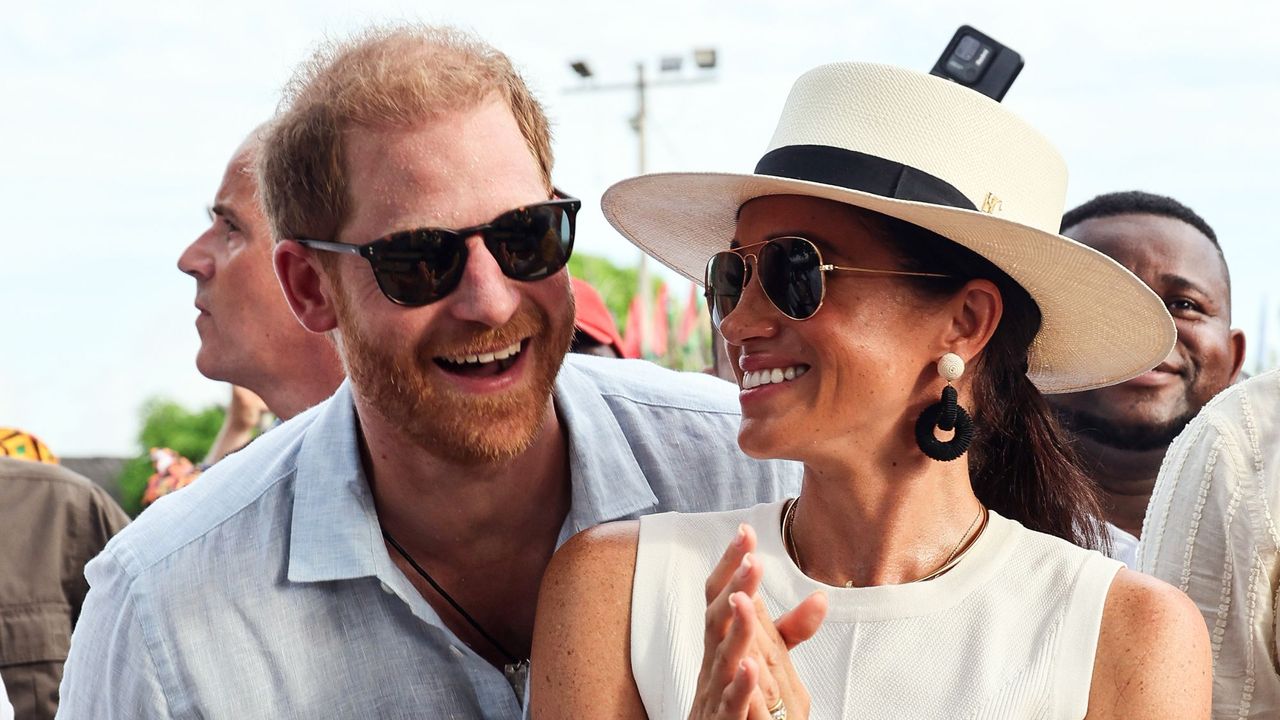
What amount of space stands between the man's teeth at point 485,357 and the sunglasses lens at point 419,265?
0.47 ft

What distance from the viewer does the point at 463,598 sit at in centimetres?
331

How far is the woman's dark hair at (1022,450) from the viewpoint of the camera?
9.50ft

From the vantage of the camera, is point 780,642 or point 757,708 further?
point 780,642

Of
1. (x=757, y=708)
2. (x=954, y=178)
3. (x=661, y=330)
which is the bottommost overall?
(x=661, y=330)

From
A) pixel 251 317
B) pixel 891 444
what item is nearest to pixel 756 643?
pixel 891 444

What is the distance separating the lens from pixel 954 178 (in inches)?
107

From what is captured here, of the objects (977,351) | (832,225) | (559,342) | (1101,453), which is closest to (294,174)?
(559,342)

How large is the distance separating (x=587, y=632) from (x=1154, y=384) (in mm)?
2884

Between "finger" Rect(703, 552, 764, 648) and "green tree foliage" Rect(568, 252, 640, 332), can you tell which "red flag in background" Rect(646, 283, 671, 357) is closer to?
"finger" Rect(703, 552, 764, 648)

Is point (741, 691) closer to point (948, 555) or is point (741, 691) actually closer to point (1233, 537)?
point (948, 555)

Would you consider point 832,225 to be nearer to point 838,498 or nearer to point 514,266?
point 838,498

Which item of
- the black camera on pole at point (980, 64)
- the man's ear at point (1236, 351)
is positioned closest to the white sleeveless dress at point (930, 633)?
the black camera on pole at point (980, 64)

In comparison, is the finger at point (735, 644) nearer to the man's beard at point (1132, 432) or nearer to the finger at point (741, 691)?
the finger at point (741, 691)

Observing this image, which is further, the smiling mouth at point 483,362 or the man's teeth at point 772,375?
the smiling mouth at point 483,362
